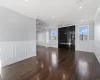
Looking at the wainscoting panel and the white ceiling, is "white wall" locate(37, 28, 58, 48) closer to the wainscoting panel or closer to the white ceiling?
the wainscoting panel

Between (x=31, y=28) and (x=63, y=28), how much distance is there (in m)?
5.21

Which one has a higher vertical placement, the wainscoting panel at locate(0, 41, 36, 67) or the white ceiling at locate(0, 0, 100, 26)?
the white ceiling at locate(0, 0, 100, 26)

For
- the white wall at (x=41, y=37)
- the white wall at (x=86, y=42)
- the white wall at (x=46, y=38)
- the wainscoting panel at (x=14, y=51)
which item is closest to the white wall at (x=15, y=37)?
the wainscoting panel at (x=14, y=51)

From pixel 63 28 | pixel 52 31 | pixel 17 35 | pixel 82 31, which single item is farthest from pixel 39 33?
pixel 17 35

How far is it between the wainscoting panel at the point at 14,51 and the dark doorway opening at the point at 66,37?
16.4 ft

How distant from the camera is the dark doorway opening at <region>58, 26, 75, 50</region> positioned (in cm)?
820

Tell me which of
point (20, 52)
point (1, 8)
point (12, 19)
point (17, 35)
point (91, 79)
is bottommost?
point (91, 79)

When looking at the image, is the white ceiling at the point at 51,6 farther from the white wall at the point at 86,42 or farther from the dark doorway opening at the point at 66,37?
the dark doorway opening at the point at 66,37

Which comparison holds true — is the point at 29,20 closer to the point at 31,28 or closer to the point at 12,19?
the point at 31,28

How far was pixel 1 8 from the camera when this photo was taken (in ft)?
10.6

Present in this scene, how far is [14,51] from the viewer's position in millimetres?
3721

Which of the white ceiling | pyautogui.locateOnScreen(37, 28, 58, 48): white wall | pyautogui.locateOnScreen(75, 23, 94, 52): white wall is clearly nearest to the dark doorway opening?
pyautogui.locateOnScreen(75, 23, 94, 52): white wall

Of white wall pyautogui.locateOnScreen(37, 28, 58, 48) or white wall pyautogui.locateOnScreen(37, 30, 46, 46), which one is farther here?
white wall pyautogui.locateOnScreen(37, 30, 46, 46)

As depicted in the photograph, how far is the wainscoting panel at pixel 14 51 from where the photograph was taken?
10.8 feet
